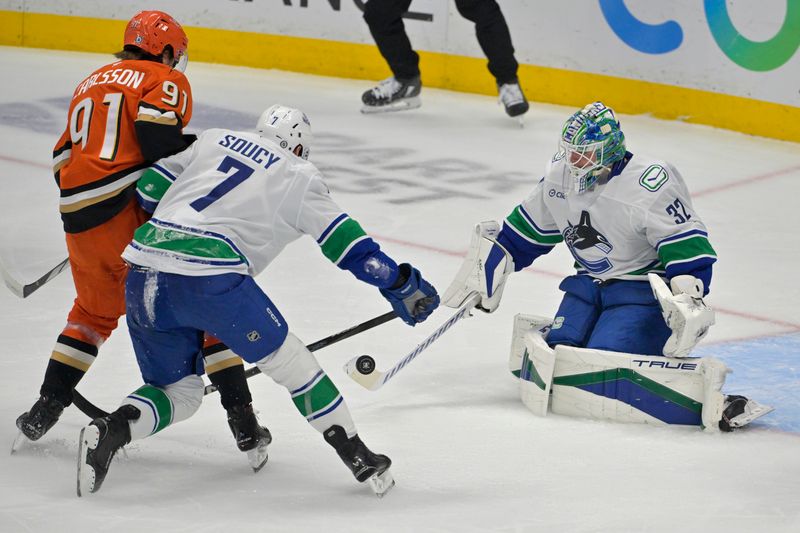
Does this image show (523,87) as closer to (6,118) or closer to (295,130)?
(6,118)

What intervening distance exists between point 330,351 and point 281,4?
4.72 meters

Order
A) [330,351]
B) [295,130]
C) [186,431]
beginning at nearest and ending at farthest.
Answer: [295,130]
[186,431]
[330,351]

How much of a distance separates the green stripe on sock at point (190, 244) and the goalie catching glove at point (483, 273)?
3.22ft

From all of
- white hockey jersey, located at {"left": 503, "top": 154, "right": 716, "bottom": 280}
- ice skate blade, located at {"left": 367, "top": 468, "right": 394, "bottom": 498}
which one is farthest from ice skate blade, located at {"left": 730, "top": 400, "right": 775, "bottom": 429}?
ice skate blade, located at {"left": 367, "top": 468, "right": 394, "bottom": 498}

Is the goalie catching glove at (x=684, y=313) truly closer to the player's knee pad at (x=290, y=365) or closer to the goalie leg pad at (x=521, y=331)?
the goalie leg pad at (x=521, y=331)

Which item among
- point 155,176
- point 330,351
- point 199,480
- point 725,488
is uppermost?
point 155,176

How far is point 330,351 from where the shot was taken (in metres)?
4.05

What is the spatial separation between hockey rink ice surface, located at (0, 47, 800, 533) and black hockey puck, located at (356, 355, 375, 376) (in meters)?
0.21

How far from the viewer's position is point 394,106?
24.6 feet

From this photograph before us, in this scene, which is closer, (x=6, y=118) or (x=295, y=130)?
(x=295, y=130)

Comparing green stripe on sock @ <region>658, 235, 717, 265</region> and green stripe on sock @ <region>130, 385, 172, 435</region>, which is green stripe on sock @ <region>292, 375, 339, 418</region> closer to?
green stripe on sock @ <region>130, 385, 172, 435</region>

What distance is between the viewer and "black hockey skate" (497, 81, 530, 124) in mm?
7160

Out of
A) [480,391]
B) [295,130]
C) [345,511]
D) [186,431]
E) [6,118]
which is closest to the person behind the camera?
[345,511]

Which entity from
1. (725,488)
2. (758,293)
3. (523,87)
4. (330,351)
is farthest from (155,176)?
(523,87)
